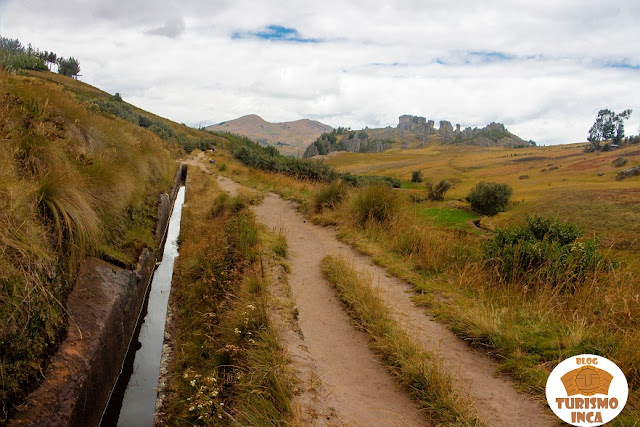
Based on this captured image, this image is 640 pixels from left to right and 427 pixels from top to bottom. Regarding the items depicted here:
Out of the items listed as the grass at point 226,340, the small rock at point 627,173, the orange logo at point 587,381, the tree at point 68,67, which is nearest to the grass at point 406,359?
the orange logo at point 587,381

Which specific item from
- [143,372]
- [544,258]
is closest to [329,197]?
[544,258]

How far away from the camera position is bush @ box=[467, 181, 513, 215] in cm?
4466

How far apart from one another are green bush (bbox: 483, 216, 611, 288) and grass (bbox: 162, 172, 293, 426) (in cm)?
427

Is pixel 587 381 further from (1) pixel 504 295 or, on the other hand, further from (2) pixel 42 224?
(2) pixel 42 224

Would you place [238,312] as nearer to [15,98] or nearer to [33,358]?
[33,358]

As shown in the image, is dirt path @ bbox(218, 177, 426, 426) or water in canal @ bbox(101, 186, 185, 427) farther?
water in canal @ bbox(101, 186, 185, 427)

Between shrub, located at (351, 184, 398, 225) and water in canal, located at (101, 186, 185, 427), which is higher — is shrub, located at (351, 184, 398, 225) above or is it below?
above

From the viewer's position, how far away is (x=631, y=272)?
6020mm

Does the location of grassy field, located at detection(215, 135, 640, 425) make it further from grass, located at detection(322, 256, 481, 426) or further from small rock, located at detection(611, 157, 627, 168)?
small rock, located at detection(611, 157, 627, 168)

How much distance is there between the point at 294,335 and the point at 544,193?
57375 mm

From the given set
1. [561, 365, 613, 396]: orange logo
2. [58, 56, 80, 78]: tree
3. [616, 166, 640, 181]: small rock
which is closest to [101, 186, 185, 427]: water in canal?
[561, 365, 613, 396]: orange logo

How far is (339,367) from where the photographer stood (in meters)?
4.44

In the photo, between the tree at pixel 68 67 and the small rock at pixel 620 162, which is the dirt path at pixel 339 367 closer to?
the small rock at pixel 620 162

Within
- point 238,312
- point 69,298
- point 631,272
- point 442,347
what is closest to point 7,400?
point 69,298
